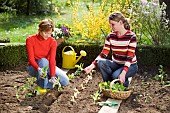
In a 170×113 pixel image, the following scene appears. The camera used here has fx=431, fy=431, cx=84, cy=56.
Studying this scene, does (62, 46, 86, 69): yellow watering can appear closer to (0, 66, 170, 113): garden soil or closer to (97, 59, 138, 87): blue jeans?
(0, 66, 170, 113): garden soil

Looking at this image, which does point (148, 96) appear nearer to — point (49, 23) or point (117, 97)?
point (117, 97)

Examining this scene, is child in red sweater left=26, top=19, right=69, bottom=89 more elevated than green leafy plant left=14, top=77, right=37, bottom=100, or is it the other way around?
child in red sweater left=26, top=19, right=69, bottom=89

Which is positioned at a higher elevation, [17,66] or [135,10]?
[135,10]

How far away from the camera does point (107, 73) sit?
5445mm

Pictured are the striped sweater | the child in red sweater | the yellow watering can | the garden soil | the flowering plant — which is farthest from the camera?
the flowering plant

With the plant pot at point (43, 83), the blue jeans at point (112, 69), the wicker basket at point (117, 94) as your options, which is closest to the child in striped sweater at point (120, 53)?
the blue jeans at point (112, 69)

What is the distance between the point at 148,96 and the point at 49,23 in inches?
57.9

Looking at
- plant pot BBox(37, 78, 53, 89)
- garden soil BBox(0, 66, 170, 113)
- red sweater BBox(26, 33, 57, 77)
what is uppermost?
red sweater BBox(26, 33, 57, 77)

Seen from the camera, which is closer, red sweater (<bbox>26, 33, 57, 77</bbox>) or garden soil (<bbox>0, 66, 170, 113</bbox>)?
garden soil (<bbox>0, 66, 170, 113</bbox>)

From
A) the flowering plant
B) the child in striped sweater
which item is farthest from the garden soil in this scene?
the flowering plant

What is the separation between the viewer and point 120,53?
5.37 meters

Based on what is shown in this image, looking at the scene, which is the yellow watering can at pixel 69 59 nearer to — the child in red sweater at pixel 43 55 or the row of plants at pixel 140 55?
the row of plants at pixel 140 55

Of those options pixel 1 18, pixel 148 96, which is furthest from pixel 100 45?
pixel 1 18

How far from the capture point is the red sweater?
204 inches
